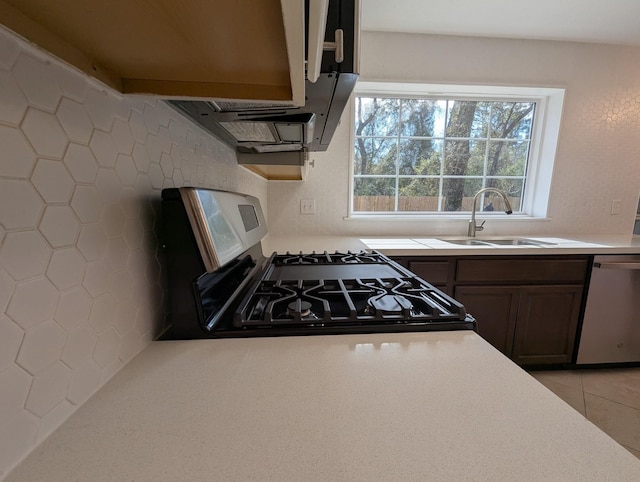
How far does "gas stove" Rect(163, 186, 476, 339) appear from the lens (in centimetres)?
53

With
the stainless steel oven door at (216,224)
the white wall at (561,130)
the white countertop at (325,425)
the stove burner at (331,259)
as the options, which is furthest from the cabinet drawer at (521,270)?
the stainless steel oven door at (216,224)

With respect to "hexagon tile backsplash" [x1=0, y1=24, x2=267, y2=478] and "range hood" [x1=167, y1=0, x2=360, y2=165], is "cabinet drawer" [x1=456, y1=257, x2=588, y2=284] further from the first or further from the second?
"hexagon tile backsplash" [x1=0, y1=24, x2=267, y2=478]

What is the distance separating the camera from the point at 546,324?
1679mm

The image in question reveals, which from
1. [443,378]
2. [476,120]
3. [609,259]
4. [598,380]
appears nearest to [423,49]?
[476,120]

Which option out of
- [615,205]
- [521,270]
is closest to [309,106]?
[521,270]

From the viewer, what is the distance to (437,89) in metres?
1.98

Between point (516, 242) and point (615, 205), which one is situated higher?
point (615, 205)

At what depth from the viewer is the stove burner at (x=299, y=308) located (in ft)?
2.04

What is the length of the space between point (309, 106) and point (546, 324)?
77.8 inches

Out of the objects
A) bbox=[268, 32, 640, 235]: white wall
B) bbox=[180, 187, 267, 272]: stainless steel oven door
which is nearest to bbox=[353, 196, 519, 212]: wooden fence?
bbox=[268, 32, 640, 235]: white wall

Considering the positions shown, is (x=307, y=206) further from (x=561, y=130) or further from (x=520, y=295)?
(x=561, y=130)

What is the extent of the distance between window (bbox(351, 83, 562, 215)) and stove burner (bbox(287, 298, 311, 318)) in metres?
1.53

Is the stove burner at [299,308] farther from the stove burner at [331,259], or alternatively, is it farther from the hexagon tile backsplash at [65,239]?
the stove burner at [331,259]

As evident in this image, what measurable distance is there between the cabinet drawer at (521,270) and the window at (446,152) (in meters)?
0.72
